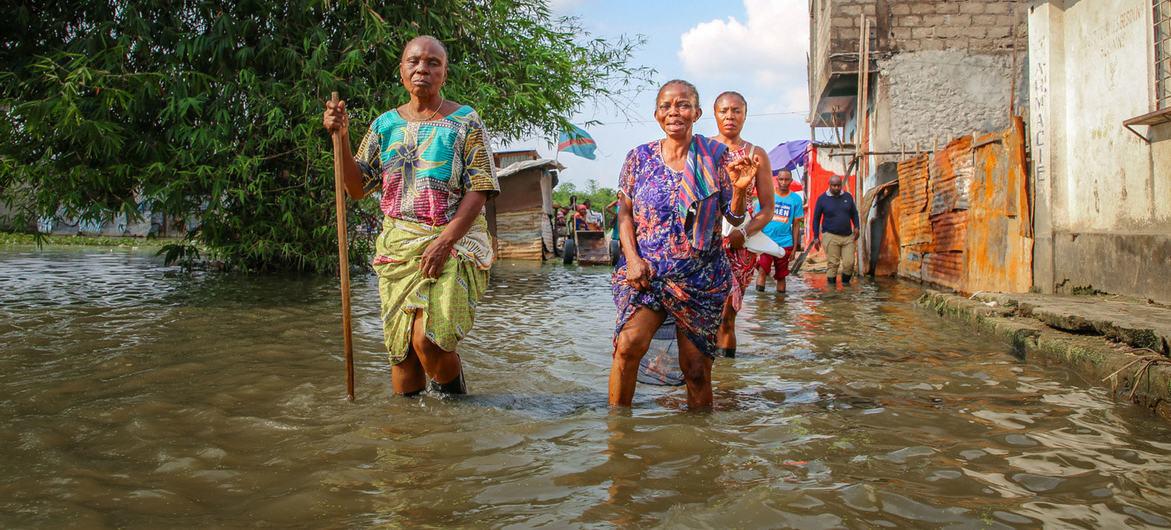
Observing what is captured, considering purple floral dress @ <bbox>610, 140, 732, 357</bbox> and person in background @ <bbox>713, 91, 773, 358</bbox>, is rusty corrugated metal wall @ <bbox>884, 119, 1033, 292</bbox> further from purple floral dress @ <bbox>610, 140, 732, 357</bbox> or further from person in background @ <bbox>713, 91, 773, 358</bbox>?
purple floral dress @ <bbox>610, 140, 732, 357</bbox>

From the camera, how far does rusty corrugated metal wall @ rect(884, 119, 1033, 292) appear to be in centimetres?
841

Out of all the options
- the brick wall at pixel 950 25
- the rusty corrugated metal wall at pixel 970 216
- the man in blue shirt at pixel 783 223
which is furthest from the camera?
the brick wall at pixel 950 25

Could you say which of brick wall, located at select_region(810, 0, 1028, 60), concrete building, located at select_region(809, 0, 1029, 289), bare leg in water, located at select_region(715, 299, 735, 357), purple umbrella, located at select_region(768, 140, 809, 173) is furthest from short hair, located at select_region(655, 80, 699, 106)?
purple umbrella, located at select_region(768, 140, 809, 173)

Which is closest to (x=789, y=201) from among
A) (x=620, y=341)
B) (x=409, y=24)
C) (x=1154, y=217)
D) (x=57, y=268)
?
(x=1154, y=217)

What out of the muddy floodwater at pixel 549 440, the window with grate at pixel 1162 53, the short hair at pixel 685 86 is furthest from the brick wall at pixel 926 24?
the short hair at pixel 685 86

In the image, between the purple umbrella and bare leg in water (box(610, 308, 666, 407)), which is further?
the purple umbrella

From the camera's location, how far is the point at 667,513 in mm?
2654

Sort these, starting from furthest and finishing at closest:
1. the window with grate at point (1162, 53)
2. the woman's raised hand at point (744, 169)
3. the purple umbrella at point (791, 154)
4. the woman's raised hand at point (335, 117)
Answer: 1. the purple umbrella at point (791, 154)
2. the window with grate at point (1162, 53)
3. the woman's raised hand at point (335, 117)
4. the woman's raised hand at point (744, 169)

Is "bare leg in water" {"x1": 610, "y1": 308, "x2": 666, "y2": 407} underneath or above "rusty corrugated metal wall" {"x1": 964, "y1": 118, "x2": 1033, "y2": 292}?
underneath

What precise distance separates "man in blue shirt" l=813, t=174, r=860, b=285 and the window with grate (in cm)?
622

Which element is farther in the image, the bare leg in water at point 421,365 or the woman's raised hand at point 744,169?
the bare leg in water at point 421,365

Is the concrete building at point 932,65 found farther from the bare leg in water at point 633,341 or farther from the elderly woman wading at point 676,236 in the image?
the bare leg in water at point 633,341

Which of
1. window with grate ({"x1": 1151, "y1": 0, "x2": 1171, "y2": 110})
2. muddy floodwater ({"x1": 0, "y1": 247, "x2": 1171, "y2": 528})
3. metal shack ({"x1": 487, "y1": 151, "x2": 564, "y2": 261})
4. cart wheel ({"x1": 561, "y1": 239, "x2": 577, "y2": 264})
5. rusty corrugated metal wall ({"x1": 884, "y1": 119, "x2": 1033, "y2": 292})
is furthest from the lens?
metal shack ({"x1": 487, "y1": 151, "x2": 564, "y2": 261})

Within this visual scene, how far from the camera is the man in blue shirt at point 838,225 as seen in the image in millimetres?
12758
